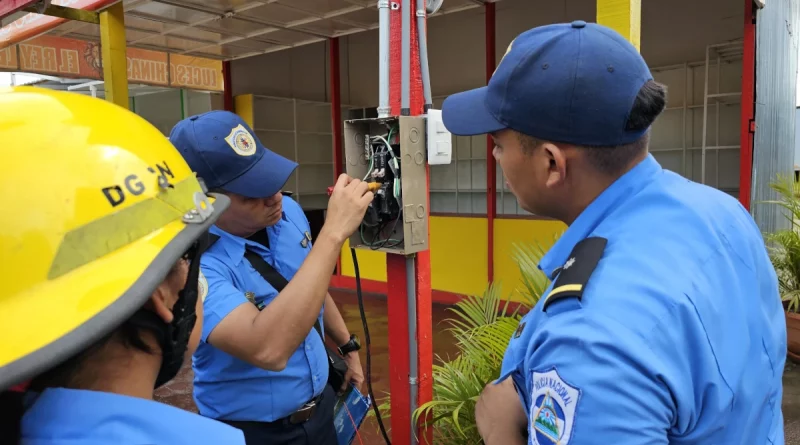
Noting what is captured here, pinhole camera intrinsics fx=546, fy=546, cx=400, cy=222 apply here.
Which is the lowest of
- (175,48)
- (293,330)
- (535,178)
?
(293,330)

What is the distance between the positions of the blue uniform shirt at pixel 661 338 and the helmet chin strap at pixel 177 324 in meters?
0.56

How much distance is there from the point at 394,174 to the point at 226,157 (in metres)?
0.55

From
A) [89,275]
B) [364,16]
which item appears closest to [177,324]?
[89,275]

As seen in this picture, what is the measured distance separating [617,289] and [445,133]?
3.78 feet

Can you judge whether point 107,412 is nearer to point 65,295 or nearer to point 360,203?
point 65,295

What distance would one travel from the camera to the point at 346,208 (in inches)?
63.9

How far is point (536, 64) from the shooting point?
993 mm

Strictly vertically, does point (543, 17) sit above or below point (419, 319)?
above

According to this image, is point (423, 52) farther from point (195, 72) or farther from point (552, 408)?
point (195, 72)

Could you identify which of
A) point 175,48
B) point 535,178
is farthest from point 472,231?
point 535,178

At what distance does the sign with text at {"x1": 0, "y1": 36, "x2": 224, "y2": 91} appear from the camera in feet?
19.9

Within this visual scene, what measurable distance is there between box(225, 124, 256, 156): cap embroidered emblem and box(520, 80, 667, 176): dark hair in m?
0.98

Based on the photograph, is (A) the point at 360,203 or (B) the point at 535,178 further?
(A) the point at 360,203

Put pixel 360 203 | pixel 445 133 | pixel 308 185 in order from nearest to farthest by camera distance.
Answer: pixel 360 203
pixel 445 133
pixel 308 185
